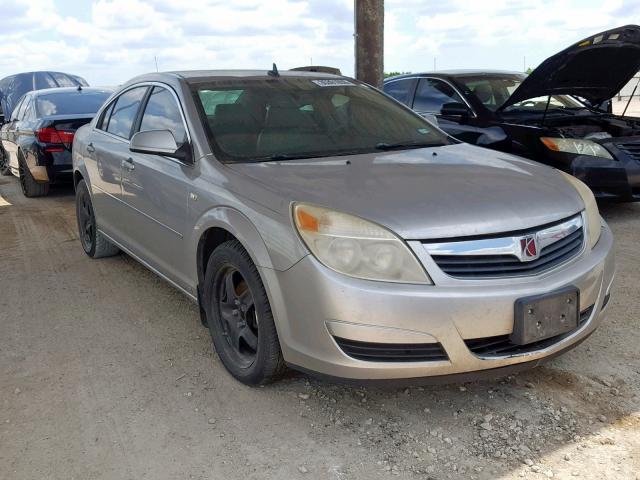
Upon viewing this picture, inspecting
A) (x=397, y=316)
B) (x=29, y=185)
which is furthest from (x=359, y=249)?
(x=29, y=185)

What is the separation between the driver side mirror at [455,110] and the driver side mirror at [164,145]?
12.9 feet

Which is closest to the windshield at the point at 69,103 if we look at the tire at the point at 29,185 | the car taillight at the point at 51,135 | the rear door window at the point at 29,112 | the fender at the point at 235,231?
the rear door window at the point at 29,112

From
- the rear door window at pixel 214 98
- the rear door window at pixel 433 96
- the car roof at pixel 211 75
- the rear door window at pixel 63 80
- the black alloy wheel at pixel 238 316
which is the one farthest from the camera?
the rear door window at pixel 63 80

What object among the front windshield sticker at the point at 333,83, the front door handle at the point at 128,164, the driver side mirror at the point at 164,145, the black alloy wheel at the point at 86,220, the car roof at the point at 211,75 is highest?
the car roof at the point at 211,75

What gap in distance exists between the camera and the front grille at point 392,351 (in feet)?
8.06

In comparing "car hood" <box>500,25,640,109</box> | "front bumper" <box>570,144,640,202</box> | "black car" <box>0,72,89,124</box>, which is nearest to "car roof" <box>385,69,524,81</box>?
"car hood" <box>500,25,640,109</box>

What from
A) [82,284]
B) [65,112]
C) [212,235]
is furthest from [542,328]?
[65,112]

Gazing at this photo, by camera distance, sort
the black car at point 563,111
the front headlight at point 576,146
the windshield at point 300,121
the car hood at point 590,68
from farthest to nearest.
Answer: the front headlight at point 576,146 < the black car at point 563,111 < the car hood at point 590,68 < the windshield at point 300,121

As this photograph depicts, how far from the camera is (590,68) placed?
5.85m

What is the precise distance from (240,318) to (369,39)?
489 centimetres

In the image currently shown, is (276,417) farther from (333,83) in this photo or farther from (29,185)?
(29,185)

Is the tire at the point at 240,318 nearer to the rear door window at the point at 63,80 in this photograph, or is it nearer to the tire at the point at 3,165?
the tire at the point at 3,165

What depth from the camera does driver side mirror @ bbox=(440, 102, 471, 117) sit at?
660 cm

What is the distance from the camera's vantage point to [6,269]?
5.34m
